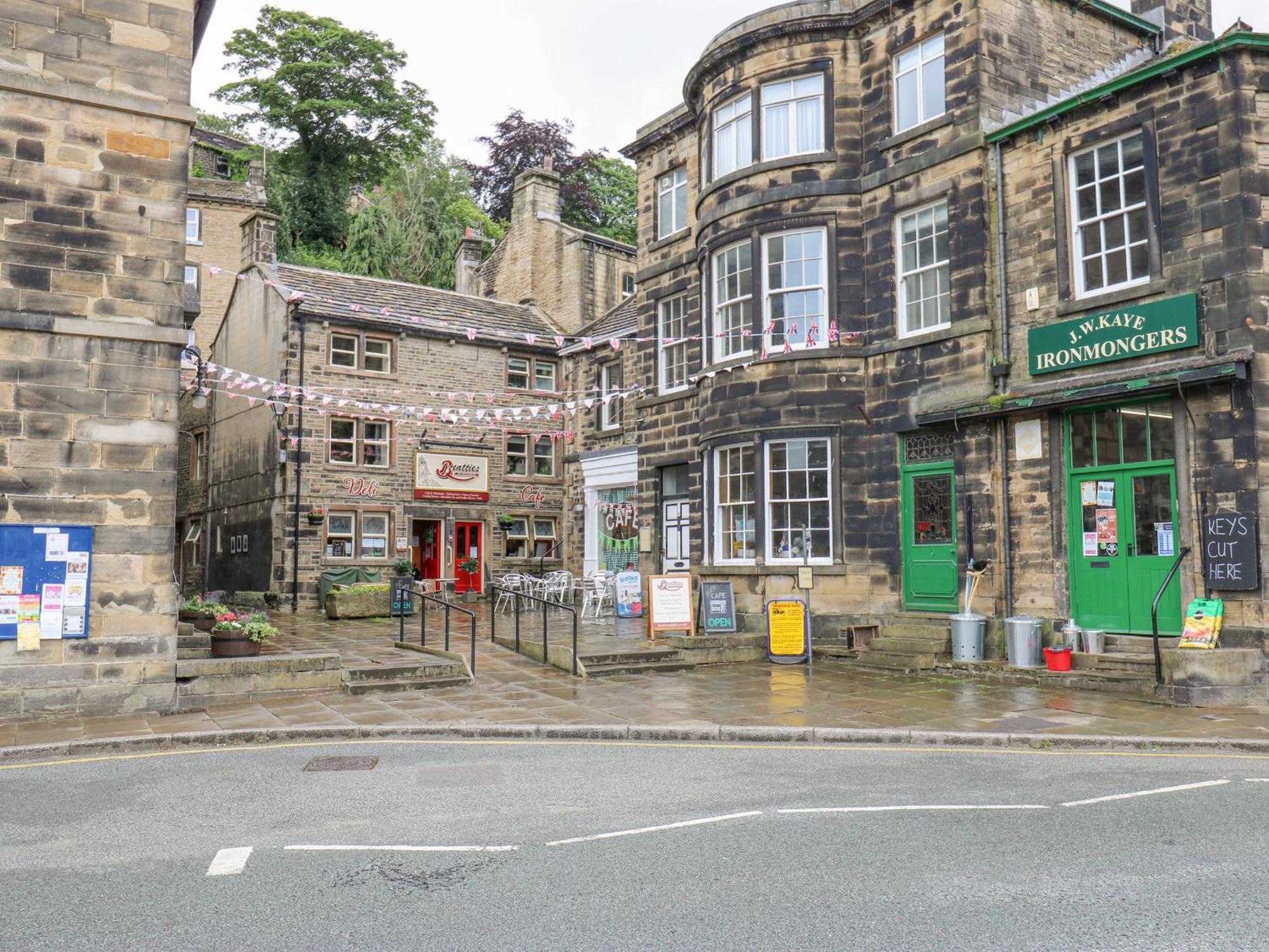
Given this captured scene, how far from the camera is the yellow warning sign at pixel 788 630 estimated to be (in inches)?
633

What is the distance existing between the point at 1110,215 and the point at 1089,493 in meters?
3.77

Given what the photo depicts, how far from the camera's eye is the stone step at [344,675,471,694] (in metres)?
12.7

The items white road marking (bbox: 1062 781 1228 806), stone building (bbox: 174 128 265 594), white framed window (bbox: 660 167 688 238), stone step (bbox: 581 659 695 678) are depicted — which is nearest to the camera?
white road marking (bbox: 1062 781 1228 806)

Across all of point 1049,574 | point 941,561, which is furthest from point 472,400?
point 1049,574

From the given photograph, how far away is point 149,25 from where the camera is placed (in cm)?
1225

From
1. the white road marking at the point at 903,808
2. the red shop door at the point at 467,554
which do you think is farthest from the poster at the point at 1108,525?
the red shop door at the point at 467,554

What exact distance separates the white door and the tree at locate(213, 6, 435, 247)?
94.7 ft

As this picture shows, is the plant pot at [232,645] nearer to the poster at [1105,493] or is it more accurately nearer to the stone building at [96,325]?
the stone building at [96,325]

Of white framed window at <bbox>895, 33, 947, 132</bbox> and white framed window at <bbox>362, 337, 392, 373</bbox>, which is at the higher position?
white framed window at <bbox>895, 33, 947, 132</bbox>

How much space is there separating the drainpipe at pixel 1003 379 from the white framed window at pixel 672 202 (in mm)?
7331

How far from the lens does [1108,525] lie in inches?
543

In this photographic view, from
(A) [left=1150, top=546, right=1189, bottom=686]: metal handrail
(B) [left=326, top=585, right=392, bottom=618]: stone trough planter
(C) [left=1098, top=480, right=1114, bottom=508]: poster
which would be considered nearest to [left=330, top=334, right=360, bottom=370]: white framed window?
(B) [left=326, top=585, right=392, bottom=618]: stone trough planter

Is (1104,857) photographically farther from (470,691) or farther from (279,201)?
(279,201)

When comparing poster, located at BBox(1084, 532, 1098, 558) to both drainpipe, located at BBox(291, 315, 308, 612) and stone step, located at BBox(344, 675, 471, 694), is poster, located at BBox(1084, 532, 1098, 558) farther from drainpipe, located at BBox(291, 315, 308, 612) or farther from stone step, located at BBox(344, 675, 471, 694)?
A: drainpipe, located at BBox(291, 315, 308, 612)
